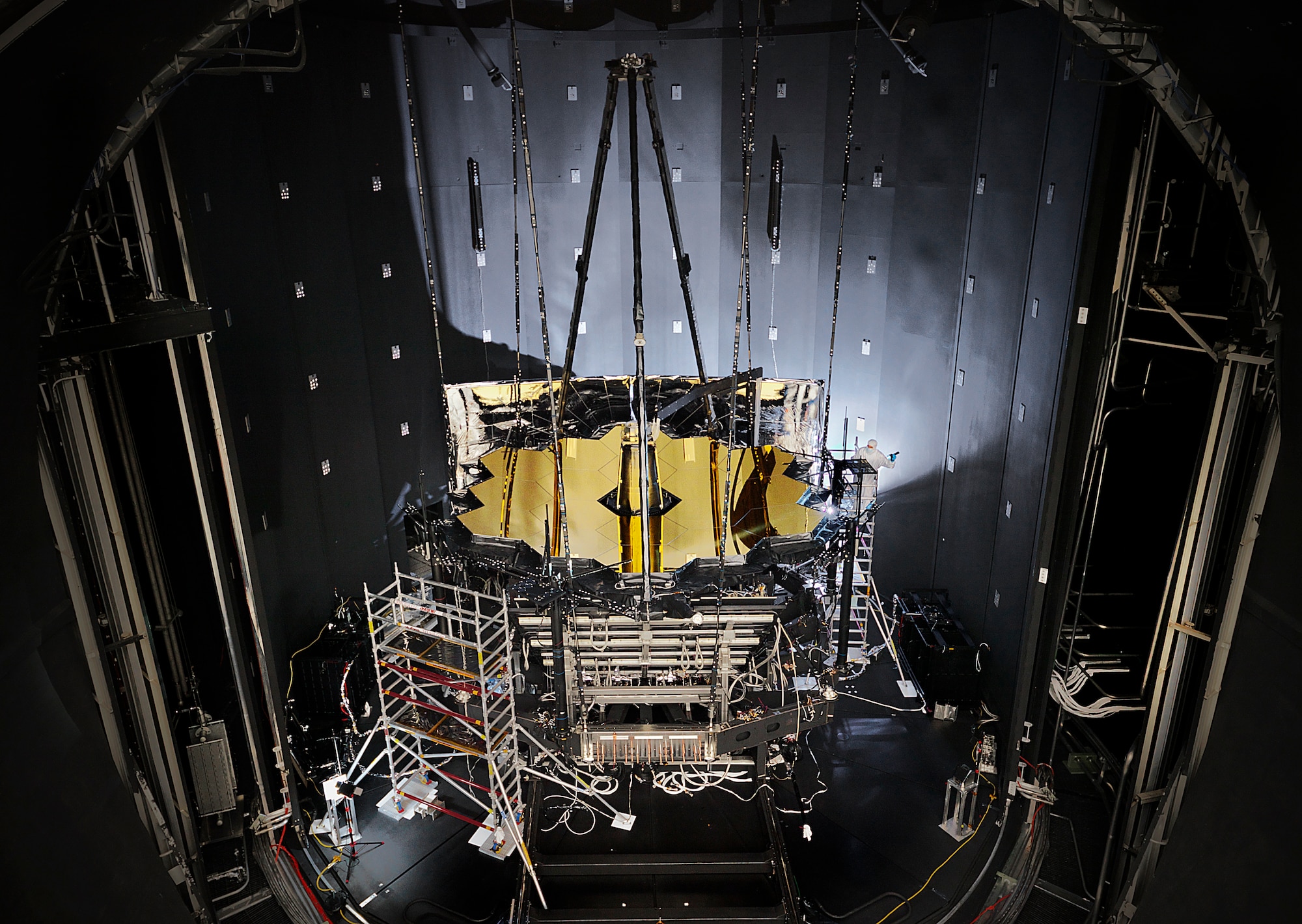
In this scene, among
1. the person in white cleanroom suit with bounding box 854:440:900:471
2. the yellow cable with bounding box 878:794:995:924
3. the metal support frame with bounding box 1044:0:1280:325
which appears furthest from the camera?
the person in white cleanroom suit with bounding box 854:440:900:471

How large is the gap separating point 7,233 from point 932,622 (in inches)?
410

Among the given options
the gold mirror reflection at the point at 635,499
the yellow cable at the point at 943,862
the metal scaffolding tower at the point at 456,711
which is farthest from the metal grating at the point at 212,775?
the yellow cable at the point at 943,862

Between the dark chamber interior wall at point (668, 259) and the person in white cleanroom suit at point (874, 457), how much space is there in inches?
21.7

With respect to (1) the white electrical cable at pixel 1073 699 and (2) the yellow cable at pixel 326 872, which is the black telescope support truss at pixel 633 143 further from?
(2) the yellow cable at pixel 326 872

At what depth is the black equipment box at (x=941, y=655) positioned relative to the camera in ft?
35.9

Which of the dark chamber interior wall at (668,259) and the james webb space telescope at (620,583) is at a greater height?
the dark chamber interior wall at (668,259)

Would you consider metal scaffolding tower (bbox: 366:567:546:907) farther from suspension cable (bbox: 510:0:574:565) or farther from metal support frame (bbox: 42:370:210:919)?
metal support frame (bbox: 42:370:210:919)

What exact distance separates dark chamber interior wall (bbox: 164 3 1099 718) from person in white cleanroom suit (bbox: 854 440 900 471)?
552mm

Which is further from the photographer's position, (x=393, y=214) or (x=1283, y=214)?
(x=393, y=214)

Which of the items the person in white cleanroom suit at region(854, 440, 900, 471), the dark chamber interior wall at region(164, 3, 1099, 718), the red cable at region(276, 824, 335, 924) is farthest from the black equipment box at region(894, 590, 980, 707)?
the red cable at region(276, 824, 335, 924)

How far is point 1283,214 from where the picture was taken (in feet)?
16.5

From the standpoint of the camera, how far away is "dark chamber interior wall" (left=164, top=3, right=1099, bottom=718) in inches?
386

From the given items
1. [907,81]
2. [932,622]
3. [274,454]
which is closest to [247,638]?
[274,454]

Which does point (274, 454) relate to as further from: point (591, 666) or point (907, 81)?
point (907, 81)
